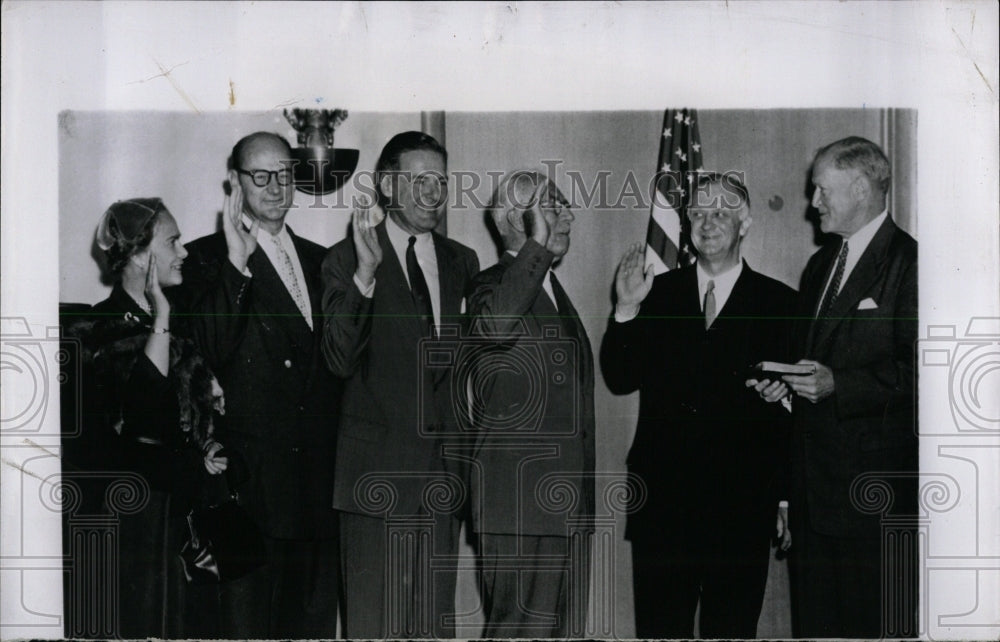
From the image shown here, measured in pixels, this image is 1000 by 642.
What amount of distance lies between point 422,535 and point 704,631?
3.60 ft

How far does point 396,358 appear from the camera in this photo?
369 cm

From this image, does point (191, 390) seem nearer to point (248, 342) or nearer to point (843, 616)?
point (248, 342)

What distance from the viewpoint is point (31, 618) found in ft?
12.5

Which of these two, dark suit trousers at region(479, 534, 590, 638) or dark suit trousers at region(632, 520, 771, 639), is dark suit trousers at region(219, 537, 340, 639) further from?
dark suit trousers at region(632, 520, 771, 639)

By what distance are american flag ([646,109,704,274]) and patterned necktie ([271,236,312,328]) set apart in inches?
49.2

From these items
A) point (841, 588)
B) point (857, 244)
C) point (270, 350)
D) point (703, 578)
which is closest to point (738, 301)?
point (857, 244)

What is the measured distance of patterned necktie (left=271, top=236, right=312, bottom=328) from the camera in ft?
12.2

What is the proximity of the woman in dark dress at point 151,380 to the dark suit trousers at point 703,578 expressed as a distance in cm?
160

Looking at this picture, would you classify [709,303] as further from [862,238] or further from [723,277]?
[862,238]

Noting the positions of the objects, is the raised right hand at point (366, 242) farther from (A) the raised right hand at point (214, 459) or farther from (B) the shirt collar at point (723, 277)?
(B) the shirt collar at point (723, 277)

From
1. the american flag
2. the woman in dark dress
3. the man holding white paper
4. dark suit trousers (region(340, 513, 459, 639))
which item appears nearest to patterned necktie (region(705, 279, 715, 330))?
the american flag

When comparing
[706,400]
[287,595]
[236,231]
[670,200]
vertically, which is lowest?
[287,595]

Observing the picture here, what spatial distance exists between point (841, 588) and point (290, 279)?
231cm

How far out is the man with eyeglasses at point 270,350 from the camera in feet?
12.1
